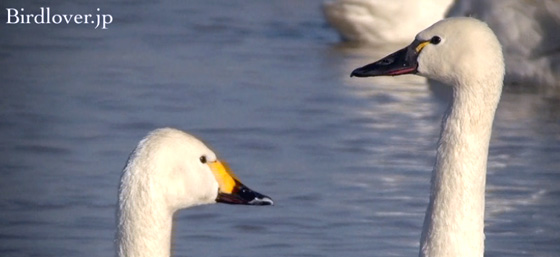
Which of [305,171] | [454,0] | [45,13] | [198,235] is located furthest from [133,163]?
[45,13]

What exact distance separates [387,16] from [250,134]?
12.4 ft

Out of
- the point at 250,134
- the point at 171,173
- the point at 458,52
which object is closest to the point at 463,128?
the point at 458,52

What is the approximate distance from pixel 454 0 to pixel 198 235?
682cm

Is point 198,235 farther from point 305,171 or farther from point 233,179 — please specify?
point 233,179

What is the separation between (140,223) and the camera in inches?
291

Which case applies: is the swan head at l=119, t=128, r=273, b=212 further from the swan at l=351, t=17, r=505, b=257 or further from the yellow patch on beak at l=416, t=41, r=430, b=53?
the yellow patch on beak at l=416, t=41, r=430, b=53

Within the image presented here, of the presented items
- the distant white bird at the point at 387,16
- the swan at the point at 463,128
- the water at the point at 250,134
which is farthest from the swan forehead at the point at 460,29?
the distant white bird at the point at 387,16

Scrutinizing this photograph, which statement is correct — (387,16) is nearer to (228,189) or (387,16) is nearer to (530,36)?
(530,36)

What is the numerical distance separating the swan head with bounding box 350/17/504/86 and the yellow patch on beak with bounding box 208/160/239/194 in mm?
1177

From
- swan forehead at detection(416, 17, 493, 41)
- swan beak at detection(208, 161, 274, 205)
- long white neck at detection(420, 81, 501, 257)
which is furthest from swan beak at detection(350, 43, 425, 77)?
swan beak at detection(208, 161, 274, 205)

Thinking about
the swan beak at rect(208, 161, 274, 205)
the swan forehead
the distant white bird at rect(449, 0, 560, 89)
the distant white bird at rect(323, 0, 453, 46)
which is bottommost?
the swan beak at rect(208, 161, 274, 205)

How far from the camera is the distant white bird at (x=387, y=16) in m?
17.0

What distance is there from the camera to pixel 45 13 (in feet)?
61.4

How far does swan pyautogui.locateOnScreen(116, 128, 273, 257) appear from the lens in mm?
7340
